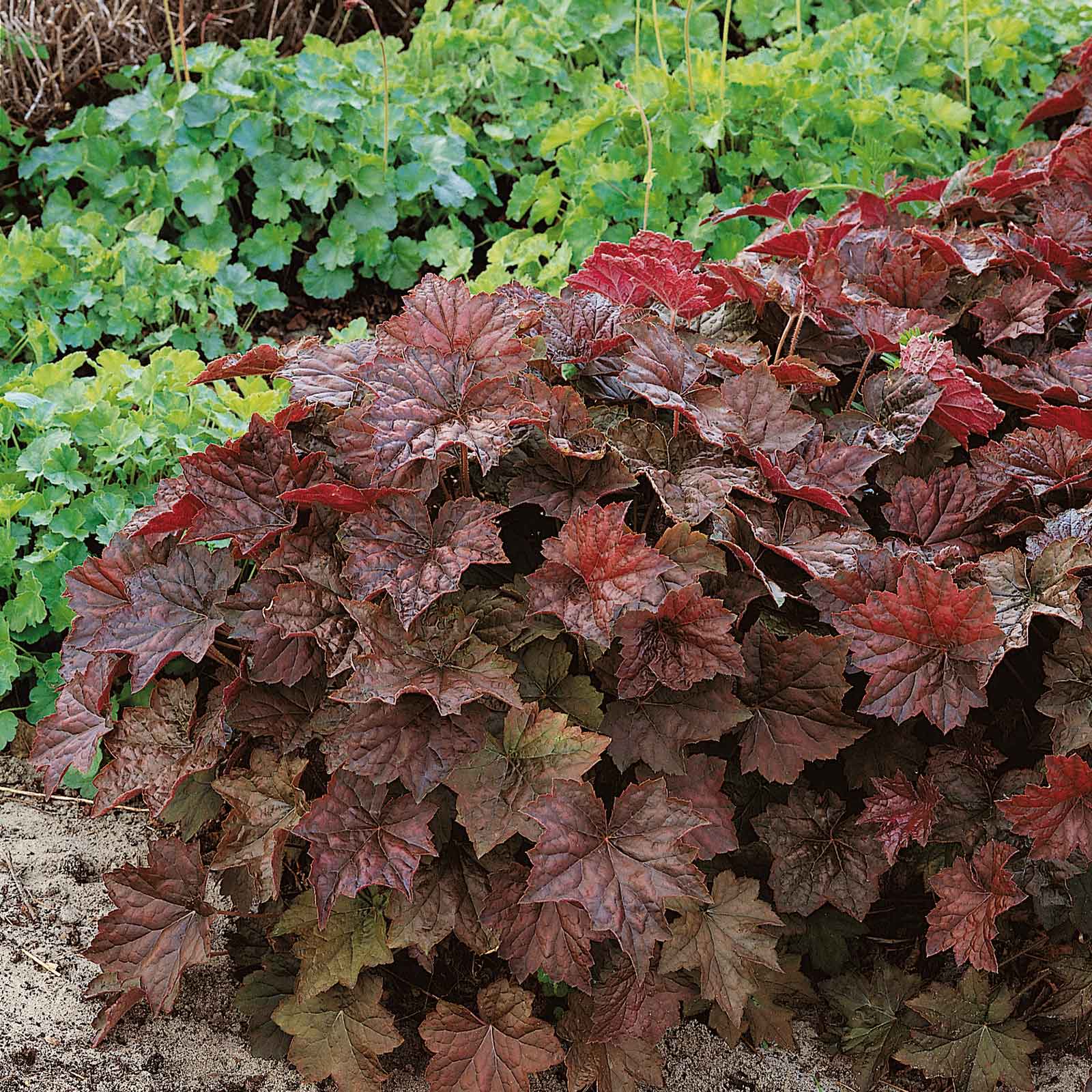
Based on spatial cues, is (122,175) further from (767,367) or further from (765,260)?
(767,367)

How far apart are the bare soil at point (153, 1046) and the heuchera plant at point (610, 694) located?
0.06m

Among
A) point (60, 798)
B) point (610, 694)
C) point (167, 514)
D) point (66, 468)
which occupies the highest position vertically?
point (167, 514)

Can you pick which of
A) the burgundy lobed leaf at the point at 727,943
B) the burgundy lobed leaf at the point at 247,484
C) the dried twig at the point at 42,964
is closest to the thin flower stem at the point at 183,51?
the burgundy lobed leaf at the point at 247,484

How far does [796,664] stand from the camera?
1.58m

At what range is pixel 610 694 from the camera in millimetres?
1658

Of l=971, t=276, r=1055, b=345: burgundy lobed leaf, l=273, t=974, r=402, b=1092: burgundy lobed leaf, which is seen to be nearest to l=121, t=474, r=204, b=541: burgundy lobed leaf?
l=273, t=974, r=402, b=1092: burgundy lobed leaf

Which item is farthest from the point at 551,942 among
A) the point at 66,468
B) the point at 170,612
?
the point at 66,468

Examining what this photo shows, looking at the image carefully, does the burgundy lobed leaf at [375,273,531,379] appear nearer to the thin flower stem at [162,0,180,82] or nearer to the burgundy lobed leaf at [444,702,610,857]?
the burgundy lobed leaf at [444,702,610,857]

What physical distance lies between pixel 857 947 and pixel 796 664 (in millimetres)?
652

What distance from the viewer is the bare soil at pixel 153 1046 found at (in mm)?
1717

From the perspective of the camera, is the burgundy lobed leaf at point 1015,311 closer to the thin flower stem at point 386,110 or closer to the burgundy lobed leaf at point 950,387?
the burgundy lobed leaf at point 950,387

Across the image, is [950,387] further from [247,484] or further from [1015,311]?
[247,484]

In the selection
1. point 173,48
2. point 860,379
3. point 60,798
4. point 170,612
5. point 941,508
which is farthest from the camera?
point 173,48

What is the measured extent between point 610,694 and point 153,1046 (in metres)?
0.89
